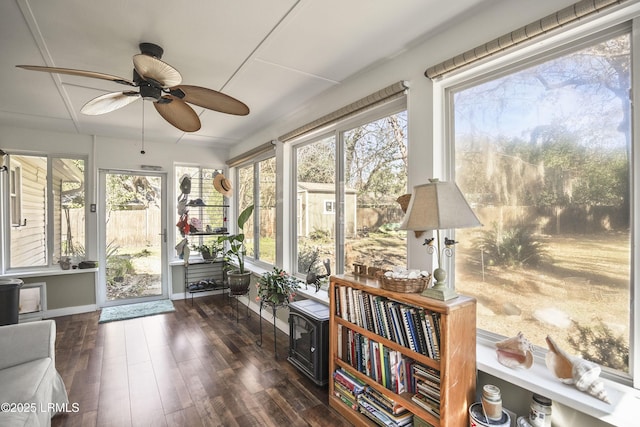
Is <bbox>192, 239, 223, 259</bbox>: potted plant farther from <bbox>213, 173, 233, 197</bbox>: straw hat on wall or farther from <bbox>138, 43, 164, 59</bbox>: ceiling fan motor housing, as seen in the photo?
<bbox>138, 43, 164, 59</bbox>: ceiling fan motor housing

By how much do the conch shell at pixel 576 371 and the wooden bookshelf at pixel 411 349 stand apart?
0.35m

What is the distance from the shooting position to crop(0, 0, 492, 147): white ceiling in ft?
5.58

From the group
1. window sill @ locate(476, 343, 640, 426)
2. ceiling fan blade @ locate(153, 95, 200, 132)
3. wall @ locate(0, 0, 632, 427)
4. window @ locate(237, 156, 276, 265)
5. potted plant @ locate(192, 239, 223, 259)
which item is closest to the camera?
window sill @ locate(476, 343, 640, 426)

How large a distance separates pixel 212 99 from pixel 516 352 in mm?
2280

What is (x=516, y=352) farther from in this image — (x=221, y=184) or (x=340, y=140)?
(x=221, y=184)

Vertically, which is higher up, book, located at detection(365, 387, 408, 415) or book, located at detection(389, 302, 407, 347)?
book, located at detection(389, 302, 407, 347)

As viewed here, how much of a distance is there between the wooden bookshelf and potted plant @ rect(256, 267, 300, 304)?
0.79m

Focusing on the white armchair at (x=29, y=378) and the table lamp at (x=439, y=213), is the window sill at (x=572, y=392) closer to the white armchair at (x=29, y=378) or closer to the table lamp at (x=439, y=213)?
the table lamp at (x=439, y=213)

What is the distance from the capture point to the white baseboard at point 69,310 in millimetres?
4164

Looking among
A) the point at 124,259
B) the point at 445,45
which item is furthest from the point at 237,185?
the point at 445,45

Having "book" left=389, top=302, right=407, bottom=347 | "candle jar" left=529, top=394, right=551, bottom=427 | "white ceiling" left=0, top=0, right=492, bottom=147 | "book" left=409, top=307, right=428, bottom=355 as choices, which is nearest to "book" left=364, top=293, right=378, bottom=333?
"book" left=389, top=302, right=407, bottom=347

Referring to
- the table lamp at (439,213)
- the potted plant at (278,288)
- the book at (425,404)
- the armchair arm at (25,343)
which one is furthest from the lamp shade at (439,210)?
the armchair arm at (25,343)

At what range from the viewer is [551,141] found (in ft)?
5.10

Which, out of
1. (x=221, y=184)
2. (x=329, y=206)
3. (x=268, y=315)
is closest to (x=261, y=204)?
(x=221, y=184)
